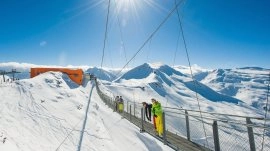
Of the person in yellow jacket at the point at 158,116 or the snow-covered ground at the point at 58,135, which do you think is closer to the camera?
the snow-covered ground at the point at 58,135

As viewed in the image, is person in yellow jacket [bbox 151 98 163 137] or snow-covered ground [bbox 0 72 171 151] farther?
person in yellow jacket [bbox 151 98 163 137]

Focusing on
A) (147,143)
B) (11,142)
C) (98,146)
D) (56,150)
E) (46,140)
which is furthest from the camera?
(147,143)

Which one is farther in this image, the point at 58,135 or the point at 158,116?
the point at 58,135

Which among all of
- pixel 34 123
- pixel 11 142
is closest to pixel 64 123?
pixel 34 123

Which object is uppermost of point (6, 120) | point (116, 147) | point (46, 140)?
point (6, 120)

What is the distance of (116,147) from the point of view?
43.6 feet

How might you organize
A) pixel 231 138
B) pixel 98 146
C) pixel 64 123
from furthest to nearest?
pixel 64 123 → pixel 98 146 → pixel 231 138

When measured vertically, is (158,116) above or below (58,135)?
above

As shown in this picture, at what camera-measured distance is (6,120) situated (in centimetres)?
1222

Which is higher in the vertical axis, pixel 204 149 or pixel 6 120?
pixel 6 120

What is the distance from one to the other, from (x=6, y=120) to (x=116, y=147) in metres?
5.21

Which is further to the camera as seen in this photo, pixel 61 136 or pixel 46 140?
pixel 61 136

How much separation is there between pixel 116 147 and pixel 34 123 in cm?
422

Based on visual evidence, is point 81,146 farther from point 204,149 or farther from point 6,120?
point 204,149
